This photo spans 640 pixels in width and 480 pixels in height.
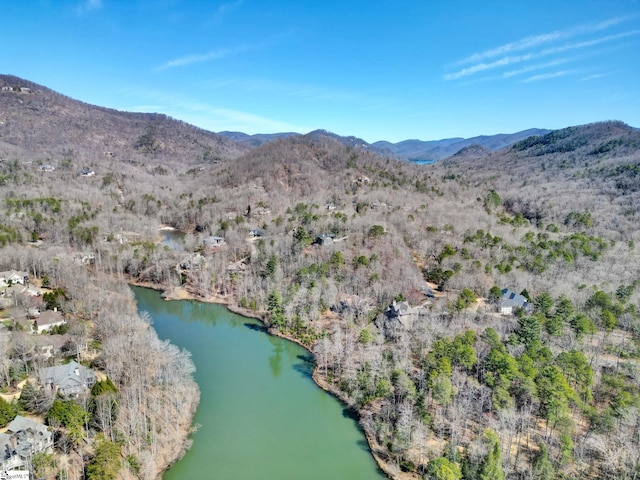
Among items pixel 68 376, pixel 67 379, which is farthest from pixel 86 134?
pixel 67 379

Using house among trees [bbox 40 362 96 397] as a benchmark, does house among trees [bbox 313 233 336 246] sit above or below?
above

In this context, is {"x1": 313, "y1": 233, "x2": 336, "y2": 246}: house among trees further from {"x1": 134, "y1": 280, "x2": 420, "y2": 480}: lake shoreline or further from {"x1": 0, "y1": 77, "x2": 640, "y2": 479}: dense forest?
{"x1": 134, "y1": 280, "x2": 420, "y2": 480}: lake shoreline

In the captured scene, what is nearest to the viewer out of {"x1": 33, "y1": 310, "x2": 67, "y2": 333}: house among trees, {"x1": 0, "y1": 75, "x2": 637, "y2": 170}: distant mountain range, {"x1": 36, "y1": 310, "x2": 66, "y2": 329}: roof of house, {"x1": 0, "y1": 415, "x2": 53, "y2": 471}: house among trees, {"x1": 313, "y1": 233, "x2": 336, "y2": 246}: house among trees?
{"x1": 0, "y1": 415, "x2": 53, "y2": 471}: house among trees

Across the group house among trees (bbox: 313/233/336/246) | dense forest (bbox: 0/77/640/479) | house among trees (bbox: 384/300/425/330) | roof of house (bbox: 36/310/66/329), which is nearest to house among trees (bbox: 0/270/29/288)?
dense forest (bbox: 0/77/640/479)

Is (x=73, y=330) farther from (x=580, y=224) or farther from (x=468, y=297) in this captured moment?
(x=580, y=224)

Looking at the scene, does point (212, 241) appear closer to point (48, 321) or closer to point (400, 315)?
point (48, 321)

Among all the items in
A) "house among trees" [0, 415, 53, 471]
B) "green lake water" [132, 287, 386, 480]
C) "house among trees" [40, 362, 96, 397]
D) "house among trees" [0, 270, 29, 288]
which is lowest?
"green lake water" [132, 287, 386, 480]

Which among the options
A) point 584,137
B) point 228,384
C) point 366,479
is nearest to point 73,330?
point 228,384
